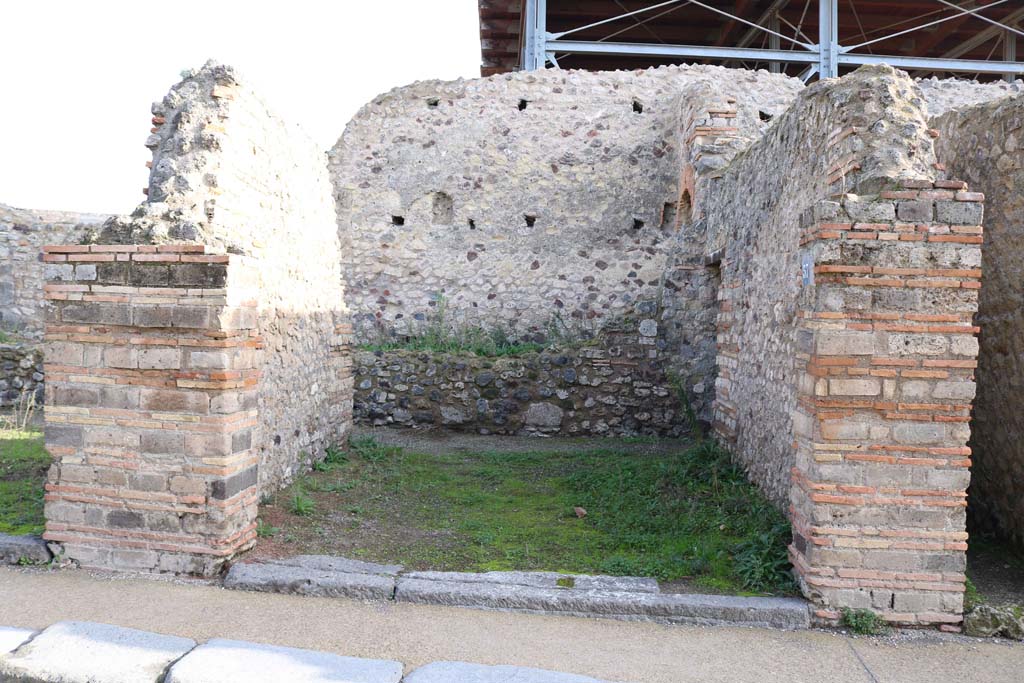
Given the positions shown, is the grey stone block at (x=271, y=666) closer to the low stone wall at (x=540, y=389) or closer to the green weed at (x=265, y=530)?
the green weed at (x=265, y=530)

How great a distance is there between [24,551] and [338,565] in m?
1.91

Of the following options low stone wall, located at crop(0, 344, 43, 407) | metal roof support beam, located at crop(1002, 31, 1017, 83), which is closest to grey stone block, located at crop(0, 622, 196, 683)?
low stone wall, located at crop(0, 344, 43, 407)

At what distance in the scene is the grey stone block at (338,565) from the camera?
4.28 metres

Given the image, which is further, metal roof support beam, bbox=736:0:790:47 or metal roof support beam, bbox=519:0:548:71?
metal roof support beam, bbox=736:0:790:47

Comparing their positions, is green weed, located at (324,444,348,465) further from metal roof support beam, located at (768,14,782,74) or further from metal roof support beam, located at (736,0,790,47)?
metal roof support beam, located at (736,0,790,47)

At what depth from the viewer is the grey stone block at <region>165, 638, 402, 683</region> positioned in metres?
3.14

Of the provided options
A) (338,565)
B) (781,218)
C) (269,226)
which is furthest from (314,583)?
(781,218)

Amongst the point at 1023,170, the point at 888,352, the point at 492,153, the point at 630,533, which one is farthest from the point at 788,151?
the point at 492,153

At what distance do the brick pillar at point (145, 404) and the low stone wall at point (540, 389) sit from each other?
4409 mm

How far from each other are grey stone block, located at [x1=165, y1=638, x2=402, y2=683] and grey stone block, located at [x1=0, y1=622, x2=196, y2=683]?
0.12 metres

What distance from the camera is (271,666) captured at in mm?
3234

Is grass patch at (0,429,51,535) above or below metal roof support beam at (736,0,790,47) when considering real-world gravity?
below

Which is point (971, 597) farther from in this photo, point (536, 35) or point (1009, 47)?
point (1009, 47)

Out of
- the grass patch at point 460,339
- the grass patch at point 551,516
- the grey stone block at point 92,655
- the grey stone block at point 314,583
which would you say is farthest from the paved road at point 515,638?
the grass patch at point 460,339
